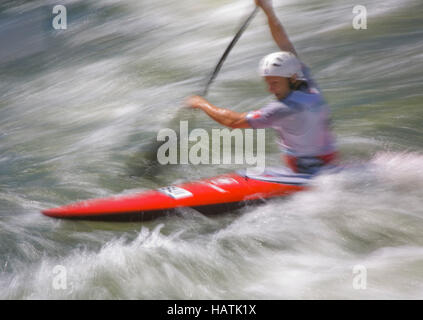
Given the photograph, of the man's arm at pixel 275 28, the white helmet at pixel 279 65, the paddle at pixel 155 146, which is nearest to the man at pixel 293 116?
the white helmet at pixel 279 65

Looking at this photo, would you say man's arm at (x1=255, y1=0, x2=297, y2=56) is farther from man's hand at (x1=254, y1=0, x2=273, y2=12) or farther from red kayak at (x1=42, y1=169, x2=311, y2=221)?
red kayak at (x1=42, y1=169, x2=311, y2=221)

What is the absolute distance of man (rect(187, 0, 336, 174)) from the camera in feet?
11.5

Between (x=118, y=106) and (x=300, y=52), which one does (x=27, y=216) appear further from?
(x=300, y=52)

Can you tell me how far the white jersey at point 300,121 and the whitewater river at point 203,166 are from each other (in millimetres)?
321

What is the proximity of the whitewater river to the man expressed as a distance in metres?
0.26

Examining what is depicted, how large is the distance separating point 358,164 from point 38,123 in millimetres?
5090

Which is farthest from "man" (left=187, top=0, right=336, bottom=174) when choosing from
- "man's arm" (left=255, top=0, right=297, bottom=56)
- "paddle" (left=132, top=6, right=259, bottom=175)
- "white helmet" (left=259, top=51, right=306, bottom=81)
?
"paddle" (left=132, top=6, right=259, bottom=175)

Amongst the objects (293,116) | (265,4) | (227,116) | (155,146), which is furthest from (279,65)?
(155,146)

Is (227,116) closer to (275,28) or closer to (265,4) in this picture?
(275,28)

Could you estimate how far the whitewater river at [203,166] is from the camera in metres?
3.63

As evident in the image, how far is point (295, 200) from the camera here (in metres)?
3.93

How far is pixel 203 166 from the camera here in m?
5.28

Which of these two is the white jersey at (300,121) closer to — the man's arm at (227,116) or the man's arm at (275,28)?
the man's arm at (227,116)
